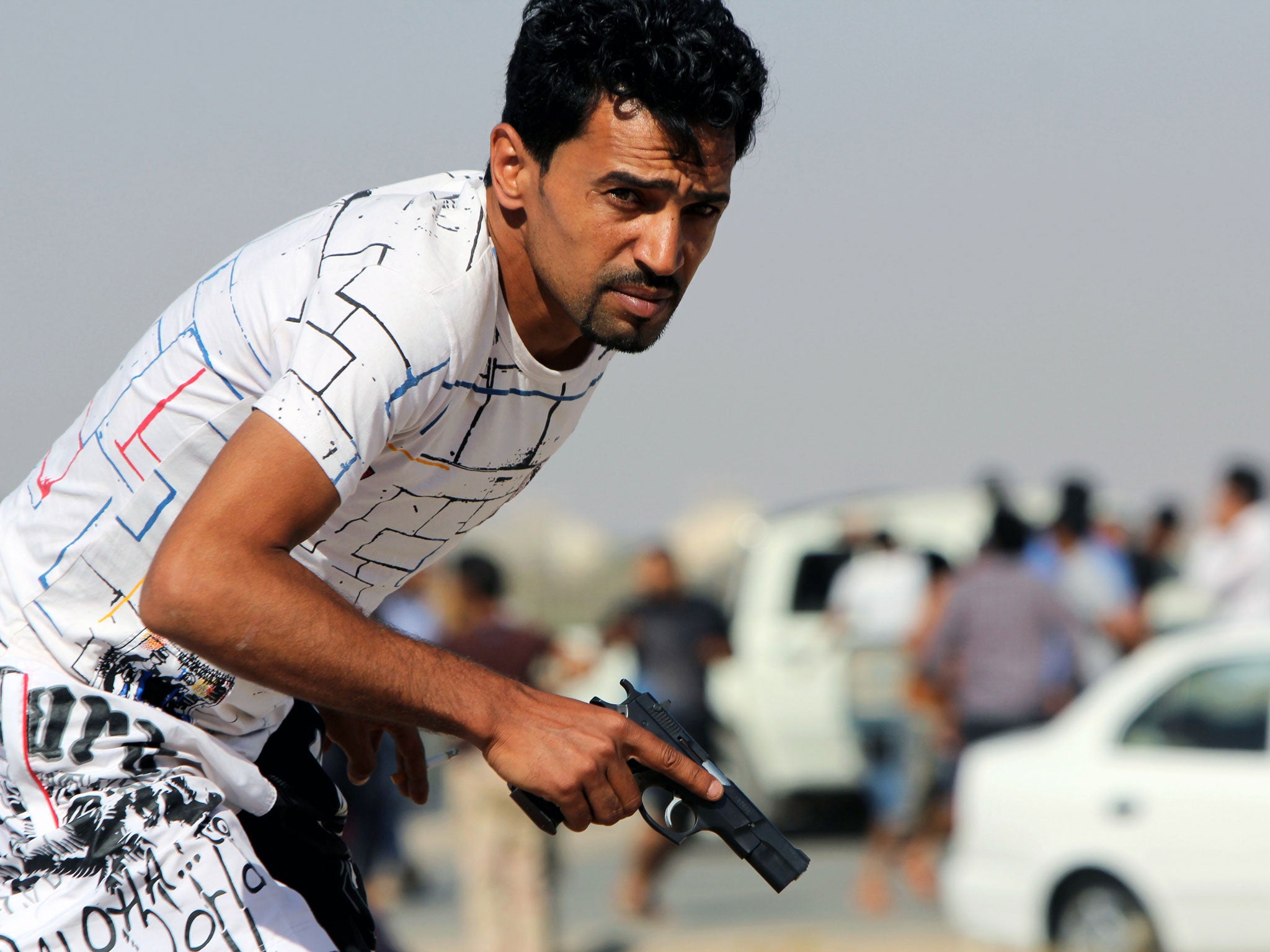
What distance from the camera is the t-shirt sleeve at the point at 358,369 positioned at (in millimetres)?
1979

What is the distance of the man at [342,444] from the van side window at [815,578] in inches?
346

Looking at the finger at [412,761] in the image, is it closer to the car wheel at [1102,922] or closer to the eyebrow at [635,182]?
the eyebrow at [635,182]

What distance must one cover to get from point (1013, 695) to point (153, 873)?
6513 millimetres

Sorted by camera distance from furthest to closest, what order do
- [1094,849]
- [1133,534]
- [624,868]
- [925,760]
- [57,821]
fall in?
[1133,534] → [624,868] → [925,760] → [1094,849] → [57,821]

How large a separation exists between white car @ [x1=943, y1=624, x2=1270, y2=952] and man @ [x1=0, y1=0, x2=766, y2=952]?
4624mm

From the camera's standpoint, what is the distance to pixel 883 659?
32.6 feet

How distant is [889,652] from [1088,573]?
1376 mm

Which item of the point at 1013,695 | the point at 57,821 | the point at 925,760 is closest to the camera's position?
the point at 57,821

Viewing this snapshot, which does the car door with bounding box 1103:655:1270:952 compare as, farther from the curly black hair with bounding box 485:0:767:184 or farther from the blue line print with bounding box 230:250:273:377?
the blue line print with bounding box 230:250:273:377

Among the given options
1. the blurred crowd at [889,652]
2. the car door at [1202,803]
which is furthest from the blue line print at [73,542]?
the car door at [1202,803]

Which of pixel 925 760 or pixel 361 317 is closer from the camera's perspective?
pixel 361 317

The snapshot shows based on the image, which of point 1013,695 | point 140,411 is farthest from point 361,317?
point 1013,695

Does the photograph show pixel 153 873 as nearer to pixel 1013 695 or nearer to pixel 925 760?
pixel 1013 695

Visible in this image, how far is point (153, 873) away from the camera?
2.17 meters
